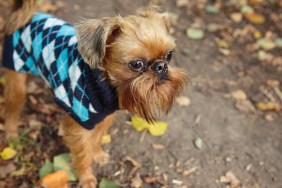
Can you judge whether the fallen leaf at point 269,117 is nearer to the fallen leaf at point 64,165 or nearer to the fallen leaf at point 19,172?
the fallen leaf at point 64,165

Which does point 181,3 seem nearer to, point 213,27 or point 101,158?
point 213,27

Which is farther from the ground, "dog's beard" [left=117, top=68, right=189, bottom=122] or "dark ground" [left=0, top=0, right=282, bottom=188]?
"dog's beard" [left=117, top=68, right=189, bottom=122]

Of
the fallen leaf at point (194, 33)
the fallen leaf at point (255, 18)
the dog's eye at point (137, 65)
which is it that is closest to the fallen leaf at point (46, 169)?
the dog's eye at point (137, 65)

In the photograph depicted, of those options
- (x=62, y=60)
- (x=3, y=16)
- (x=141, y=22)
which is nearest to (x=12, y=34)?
(x=62, y=60)

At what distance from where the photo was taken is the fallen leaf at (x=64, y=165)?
11.6 ft

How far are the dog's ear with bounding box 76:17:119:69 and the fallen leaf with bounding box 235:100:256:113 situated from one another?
2027mm

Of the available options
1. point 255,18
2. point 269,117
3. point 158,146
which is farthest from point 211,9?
point 158,146

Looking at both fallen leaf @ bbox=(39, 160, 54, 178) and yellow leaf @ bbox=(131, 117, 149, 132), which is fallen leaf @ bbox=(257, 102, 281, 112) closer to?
yellow leaf @ bbox=(131, 117, 149, 132)

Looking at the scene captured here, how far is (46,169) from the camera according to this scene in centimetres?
350

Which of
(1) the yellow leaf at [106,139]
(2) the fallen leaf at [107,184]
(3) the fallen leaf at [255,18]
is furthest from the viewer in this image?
(3) the fallen leaf at [255,18]

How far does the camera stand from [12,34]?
329cm

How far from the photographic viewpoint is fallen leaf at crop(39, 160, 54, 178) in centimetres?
347

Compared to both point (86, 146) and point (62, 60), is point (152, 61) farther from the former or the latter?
point (86, 146)

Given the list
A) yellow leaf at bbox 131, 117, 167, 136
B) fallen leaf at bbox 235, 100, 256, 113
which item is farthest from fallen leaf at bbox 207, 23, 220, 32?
yellow leaf at bbox 131, 117, 167, 136
